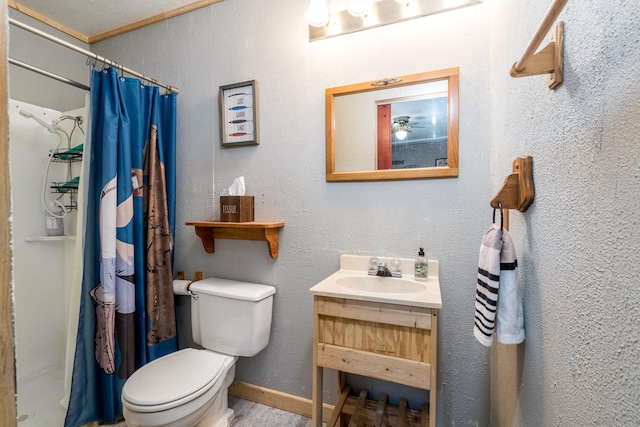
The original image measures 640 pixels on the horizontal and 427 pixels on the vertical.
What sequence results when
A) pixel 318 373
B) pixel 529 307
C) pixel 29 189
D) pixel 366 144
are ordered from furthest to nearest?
1. pixel 29 189
2. pixel 366 144
3. pixel 318 373
4. pixel 529 307

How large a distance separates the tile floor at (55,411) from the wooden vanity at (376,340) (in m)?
0.45

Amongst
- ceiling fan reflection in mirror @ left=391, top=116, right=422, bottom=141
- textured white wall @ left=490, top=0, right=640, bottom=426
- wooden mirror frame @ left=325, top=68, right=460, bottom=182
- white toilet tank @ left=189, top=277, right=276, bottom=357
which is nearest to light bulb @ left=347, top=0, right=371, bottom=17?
wooden mirror frame @ left=325, top=68, right=460, bottom=182

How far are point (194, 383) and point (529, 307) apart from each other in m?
1.32

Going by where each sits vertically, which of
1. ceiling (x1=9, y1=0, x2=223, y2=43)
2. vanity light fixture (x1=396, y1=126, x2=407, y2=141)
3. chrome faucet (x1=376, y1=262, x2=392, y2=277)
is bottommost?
chrome faucet (x1=376, y1=262, x2=392, y2=277)

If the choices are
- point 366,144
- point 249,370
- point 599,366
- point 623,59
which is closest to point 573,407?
point 599,366

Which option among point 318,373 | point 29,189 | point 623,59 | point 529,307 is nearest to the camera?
point 623,59

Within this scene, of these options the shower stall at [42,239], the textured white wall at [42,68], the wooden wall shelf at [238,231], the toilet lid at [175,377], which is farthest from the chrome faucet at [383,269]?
the textured white wall at [42,68]

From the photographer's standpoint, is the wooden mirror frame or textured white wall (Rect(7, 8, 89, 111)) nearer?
the wooden mirror frame

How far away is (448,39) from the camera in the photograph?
1.34 m

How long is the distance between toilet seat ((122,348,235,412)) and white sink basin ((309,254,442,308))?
0.66 metres

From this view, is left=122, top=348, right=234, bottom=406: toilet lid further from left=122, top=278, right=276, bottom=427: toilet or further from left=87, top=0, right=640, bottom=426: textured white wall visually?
left=87, top=0, right=640, bottom=426: textured white wall

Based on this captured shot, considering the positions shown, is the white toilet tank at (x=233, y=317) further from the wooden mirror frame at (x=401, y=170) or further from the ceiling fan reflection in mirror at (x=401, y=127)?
the ceiling fan reflection in mirror at (x=401, y=127)

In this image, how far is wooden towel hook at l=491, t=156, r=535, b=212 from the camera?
2.60 ft

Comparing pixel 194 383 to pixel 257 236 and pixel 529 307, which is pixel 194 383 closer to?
pixel 257 236
